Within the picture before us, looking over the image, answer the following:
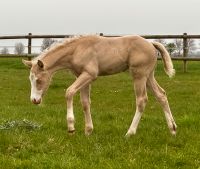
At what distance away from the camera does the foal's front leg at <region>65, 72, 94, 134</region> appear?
6980mm

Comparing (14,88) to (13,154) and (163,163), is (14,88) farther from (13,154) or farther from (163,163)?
(163,163)

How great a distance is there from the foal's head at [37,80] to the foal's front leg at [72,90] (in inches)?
17.9

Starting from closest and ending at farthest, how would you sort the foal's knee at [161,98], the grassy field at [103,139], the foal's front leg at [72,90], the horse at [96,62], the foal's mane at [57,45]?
the grassy field at [103,139] < the foal's front leg at [72,90] < the horse at [96,62] < the foal's mane at [57,45] < the foal's knee at [161,98]

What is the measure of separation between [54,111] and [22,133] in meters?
2.95

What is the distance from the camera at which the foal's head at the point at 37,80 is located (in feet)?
23.4

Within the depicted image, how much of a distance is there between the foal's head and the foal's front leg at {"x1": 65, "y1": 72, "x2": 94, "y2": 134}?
454mm

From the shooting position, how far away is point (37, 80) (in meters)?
7.18

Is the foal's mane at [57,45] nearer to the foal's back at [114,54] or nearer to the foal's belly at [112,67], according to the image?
the foal's back at [114,54]

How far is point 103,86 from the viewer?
15.5 m

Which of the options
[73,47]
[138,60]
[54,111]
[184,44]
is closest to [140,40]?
[138,60]

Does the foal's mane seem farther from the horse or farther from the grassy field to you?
the grassy field

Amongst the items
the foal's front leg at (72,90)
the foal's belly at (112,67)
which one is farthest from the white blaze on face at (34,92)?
the foal's belly at (112,67)

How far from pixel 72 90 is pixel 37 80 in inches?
23.7

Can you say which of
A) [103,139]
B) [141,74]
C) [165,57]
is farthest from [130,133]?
[165,57]
